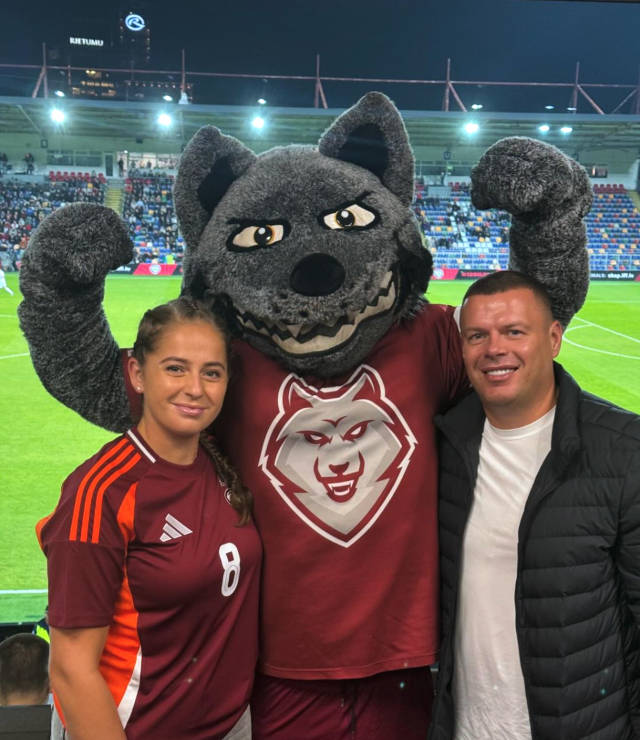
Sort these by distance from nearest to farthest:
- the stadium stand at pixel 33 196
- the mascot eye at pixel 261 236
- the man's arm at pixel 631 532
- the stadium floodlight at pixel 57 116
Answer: the man's arm at pixel 631 532
the mascot eye at pixel 261 236
the stadium floodlight at pixel 57 116
the stadium stand at pixel 33 196

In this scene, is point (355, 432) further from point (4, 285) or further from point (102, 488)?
point (4, 285)

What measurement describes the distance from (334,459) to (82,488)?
1.56ft

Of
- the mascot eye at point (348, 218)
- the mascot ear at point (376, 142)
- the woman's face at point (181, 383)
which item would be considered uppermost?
the mascot ear at point (376, 142)

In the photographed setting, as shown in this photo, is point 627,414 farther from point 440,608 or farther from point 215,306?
point 215,306

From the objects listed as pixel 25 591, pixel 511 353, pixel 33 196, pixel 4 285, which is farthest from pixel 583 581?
pixel 33 196

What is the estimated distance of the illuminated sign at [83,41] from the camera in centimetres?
350

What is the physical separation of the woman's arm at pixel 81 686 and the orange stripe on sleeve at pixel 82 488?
0.51 ft

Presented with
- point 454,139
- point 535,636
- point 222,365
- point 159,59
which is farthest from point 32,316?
point 454,139

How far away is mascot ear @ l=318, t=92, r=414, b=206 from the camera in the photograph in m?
1.41

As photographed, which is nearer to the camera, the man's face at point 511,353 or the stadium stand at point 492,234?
the man's face at point 511,353

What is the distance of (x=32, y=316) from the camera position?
1.30 metres

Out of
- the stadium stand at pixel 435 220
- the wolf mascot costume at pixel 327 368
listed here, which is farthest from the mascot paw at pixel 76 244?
the stadium stand at pixel 435 220

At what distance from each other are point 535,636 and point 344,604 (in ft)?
1.18

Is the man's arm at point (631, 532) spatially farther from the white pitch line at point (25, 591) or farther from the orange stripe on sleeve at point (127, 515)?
the white pitch line at point (25, 591)
